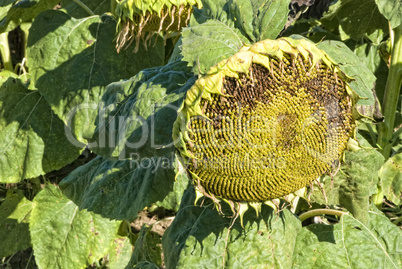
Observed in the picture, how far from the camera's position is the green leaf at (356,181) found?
1.69 meters

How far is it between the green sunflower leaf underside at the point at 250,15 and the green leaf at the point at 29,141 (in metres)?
1.60

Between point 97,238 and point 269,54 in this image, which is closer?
point 269,54

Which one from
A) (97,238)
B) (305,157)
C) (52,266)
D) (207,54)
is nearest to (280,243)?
(305,157)

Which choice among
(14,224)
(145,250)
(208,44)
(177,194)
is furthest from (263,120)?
(14,224)

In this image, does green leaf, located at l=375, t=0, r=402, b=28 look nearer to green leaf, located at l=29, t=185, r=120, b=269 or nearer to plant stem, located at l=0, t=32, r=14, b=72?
green leaf, located at l=29, t=185, r=120, b=269

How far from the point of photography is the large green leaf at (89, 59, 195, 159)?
149cm

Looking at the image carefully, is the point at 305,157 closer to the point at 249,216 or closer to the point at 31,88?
the point at 249,216

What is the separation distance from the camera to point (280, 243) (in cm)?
171

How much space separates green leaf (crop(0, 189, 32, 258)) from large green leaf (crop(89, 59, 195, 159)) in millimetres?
1952

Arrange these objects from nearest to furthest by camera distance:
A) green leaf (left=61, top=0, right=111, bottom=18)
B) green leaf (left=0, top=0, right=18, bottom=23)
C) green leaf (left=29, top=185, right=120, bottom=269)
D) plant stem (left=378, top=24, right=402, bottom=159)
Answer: plant stem (left=378, top=24, right=402, bottom=159) < green leaf (left=0, top=0, right=18, bottom=23) < green leaf (left=29, top=185, right=120, bottom=269) < green leaf (left=61, top=0, right=111, bottom=18)

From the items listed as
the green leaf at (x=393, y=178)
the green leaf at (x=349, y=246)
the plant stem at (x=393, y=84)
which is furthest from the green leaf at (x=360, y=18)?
the green leaf at (x=349, y=246)

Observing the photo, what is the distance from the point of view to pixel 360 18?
2627mm

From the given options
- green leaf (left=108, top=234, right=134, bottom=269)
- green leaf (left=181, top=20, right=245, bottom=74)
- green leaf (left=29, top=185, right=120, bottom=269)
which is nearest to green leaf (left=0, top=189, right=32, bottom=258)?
green leaf (left=29, top=185, right=120, bottom=269)

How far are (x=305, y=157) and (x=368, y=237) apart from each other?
2.60 feet
